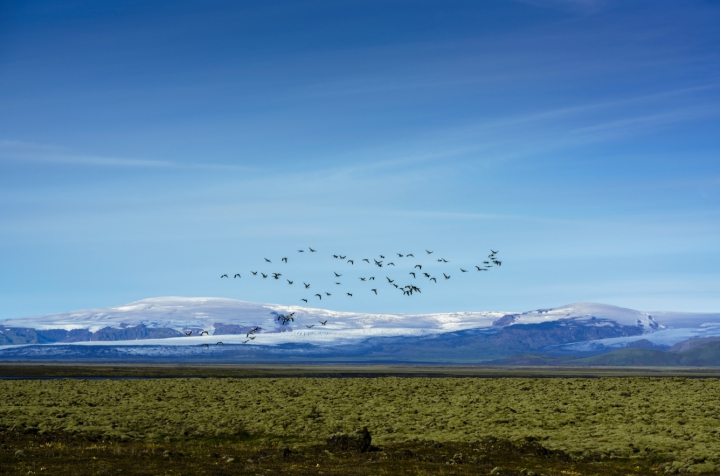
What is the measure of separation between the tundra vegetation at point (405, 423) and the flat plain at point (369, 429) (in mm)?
109

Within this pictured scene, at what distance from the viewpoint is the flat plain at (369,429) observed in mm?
35562

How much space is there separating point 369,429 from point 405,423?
121 inches

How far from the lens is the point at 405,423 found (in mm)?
51562

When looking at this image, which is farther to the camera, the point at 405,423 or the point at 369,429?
the point at 405,423

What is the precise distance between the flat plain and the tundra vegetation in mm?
109

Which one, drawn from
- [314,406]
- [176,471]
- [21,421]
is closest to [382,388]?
[314,406]

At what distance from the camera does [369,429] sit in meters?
49.8

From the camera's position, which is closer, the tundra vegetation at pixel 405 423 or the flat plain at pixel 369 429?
the flat plain at pixel 369 429

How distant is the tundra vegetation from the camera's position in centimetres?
3869

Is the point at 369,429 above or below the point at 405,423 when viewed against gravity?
below

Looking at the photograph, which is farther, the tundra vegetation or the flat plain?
the tundra vegetation

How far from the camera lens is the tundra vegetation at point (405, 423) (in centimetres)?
3869

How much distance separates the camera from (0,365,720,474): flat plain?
35.6 meters

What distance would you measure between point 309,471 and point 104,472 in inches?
326
